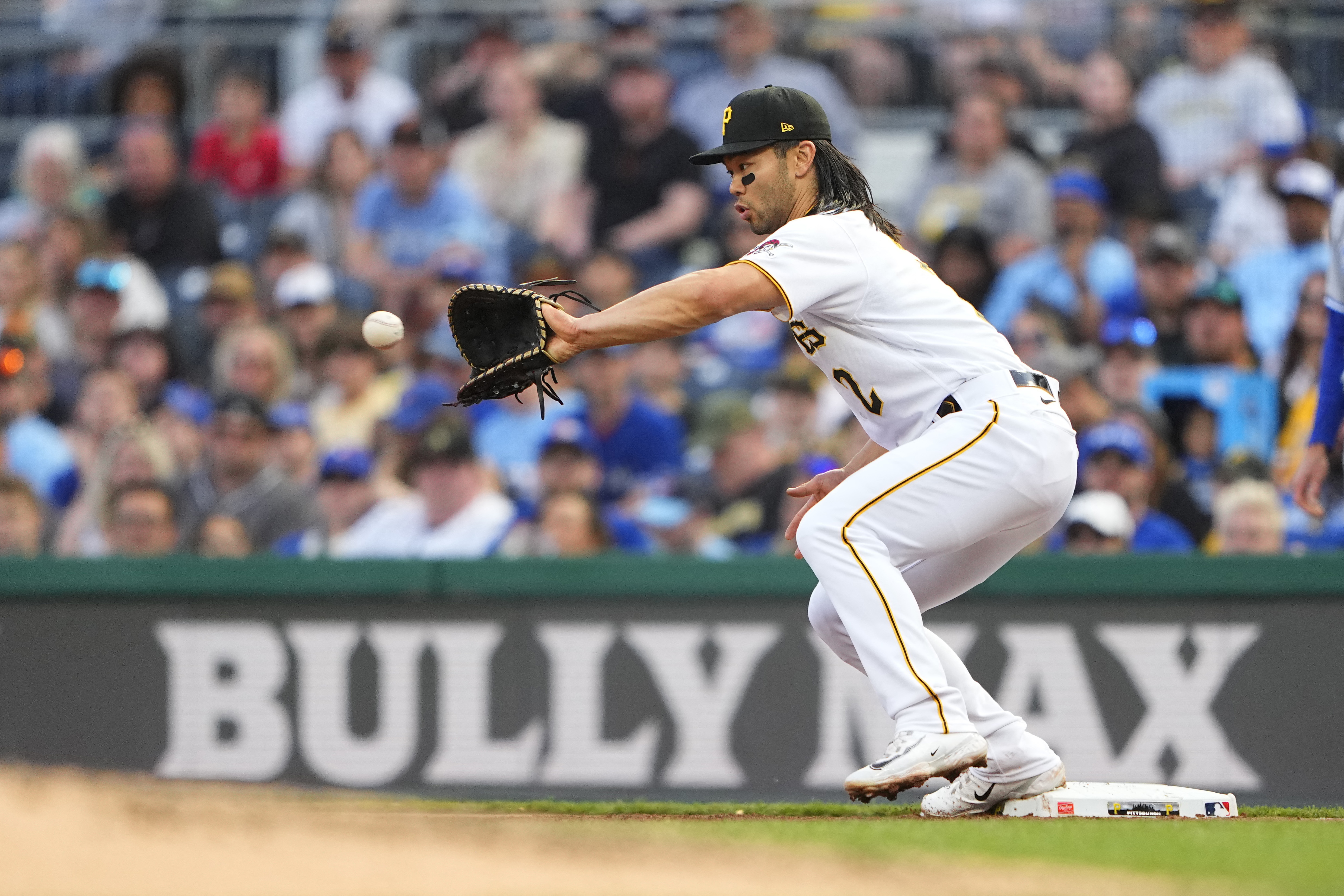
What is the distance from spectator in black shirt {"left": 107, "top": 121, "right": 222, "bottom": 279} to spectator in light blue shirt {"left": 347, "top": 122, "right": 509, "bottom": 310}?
965 millimetres

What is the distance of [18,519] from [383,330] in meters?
3.82

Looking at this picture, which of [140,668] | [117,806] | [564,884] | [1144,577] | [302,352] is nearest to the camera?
[564,884]

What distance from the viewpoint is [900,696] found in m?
4.31

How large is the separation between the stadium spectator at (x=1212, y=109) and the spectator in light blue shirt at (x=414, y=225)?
3.80 metres

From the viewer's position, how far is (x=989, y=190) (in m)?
9.25

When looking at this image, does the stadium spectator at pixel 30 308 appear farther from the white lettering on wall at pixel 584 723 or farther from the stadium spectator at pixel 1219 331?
the stadium spectator at pixel 1219 331

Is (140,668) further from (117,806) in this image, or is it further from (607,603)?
(117,806)

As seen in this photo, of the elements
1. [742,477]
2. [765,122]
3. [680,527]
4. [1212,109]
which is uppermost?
[1212,109]

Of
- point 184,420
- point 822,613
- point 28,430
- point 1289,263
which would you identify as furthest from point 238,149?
point 822,613

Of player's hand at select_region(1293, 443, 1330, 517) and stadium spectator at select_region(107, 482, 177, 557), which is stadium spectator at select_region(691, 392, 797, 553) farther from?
player's hand at select_region(1293, 443, 1330, 517)

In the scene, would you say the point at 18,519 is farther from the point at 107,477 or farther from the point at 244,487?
the point at 244,487

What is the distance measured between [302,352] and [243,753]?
3.15m

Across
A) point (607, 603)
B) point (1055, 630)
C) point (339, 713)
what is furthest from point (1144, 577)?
point (339, 713)

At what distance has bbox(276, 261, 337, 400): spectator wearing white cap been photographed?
9117 mm
